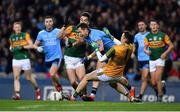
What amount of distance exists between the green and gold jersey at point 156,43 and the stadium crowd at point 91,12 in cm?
434

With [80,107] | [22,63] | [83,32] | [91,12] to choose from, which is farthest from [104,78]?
[91,12]

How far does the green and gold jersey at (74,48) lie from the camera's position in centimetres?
A: 2025

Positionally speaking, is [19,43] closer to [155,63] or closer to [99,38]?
[99,38]

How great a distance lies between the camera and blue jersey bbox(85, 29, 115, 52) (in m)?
19.3

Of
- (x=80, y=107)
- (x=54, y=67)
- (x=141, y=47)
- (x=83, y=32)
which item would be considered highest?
(x=83, y=32)

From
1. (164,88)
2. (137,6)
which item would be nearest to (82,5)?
(137,6)

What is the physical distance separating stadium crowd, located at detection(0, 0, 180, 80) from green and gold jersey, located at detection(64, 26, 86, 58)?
557cm

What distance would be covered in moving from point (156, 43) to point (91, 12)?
7590 mm

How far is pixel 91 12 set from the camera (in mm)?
28781

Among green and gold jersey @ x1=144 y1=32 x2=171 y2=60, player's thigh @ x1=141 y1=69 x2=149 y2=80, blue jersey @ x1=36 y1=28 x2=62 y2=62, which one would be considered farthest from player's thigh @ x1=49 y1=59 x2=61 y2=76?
player's thigh @ x1=141 y1=69 x2=149 y2=80

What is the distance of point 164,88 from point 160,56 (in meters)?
1.83

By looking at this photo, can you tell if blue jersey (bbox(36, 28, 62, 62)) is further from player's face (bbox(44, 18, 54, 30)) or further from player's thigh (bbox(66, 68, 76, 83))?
player's thigh (bbox(66, 68, 76, 83))

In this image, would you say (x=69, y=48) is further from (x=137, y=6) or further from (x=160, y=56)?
(x=137, y=6)

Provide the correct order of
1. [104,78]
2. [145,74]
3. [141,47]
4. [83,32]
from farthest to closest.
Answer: [141,47], [145,74], [83,32], [104,78]
